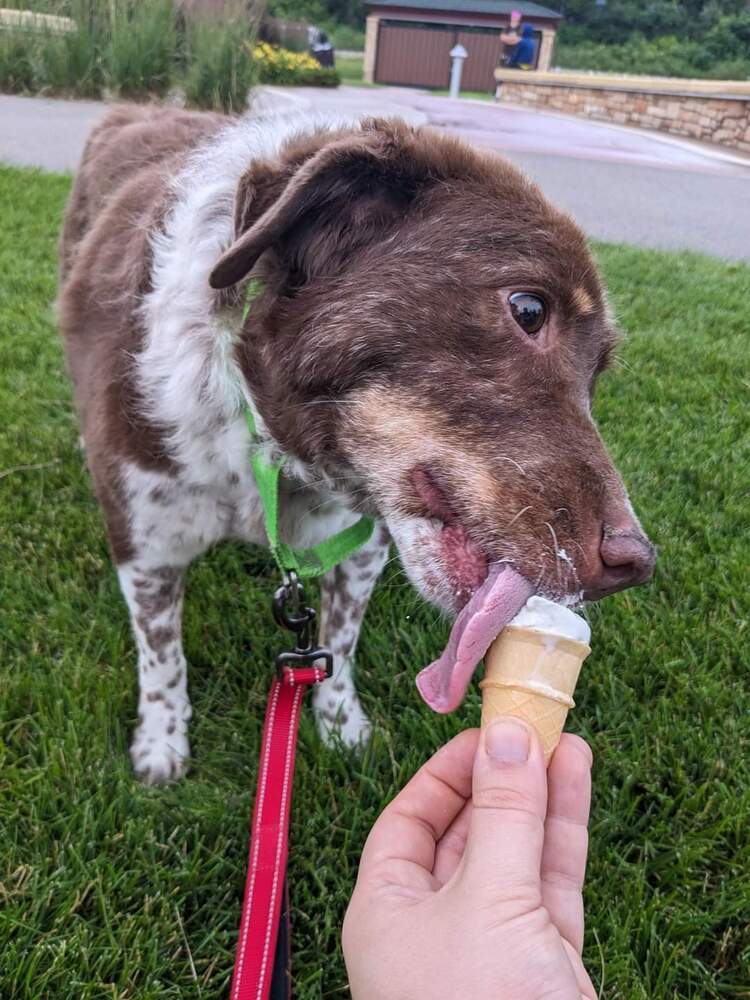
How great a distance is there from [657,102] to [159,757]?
72.9ft

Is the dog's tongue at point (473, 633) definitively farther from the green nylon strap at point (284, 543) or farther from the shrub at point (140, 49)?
the shrub at point (140, 49)

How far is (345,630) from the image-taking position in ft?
9.19

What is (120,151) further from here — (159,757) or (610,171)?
(610,171)

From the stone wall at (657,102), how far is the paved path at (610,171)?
1.18 meters

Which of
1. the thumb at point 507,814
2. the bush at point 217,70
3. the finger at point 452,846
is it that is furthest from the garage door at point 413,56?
the thumb at point 507,814

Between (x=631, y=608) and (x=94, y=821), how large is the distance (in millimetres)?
1980

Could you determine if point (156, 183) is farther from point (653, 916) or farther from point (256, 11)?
point (256, 11)

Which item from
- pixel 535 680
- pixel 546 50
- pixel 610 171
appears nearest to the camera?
pixel 535 680

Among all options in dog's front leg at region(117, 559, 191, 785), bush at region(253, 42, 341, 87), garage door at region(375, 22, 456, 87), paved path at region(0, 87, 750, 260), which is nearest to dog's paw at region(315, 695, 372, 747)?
dog's front leg at region(117, 559, 191, 785)

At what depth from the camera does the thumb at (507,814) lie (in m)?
1.23

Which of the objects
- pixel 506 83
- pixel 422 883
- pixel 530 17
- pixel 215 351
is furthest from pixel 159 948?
pixel 530 17

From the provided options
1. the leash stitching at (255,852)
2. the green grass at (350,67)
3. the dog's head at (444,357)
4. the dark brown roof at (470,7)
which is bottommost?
the leash stitching at (255,852)

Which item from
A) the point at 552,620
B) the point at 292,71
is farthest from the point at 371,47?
A: the point at 552,620

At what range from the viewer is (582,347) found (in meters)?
1.94
